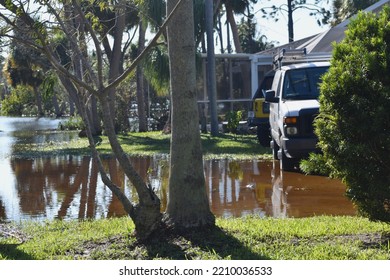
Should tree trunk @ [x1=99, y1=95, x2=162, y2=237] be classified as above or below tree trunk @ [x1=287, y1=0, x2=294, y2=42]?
below

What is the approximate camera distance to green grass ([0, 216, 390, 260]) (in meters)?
6.22

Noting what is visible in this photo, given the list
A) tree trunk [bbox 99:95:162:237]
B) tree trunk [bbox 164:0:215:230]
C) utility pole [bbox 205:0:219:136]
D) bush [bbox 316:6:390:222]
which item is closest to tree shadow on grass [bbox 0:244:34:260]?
tree trunk [bbox 99:95:162:237]

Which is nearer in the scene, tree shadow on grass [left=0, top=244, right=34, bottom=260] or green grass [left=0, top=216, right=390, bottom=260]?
green grass [left=0, top=216, right=390, bottom=260]

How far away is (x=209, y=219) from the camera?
6.96m

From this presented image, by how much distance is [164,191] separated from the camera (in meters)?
11.9

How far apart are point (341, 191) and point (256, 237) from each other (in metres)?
4.63

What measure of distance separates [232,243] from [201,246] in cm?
32

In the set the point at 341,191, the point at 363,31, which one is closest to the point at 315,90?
the point at 341,191

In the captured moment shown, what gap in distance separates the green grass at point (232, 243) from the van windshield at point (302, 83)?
6.08 meters

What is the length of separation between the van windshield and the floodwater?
1.54m

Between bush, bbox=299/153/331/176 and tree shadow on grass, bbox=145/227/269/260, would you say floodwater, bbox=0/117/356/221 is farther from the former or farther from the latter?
bush, bbox=299/153/331/176

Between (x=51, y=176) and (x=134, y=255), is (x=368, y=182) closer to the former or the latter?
(x=134, y=255)

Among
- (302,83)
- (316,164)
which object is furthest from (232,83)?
(316,164)

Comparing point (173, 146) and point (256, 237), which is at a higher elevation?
point (173, 146)
